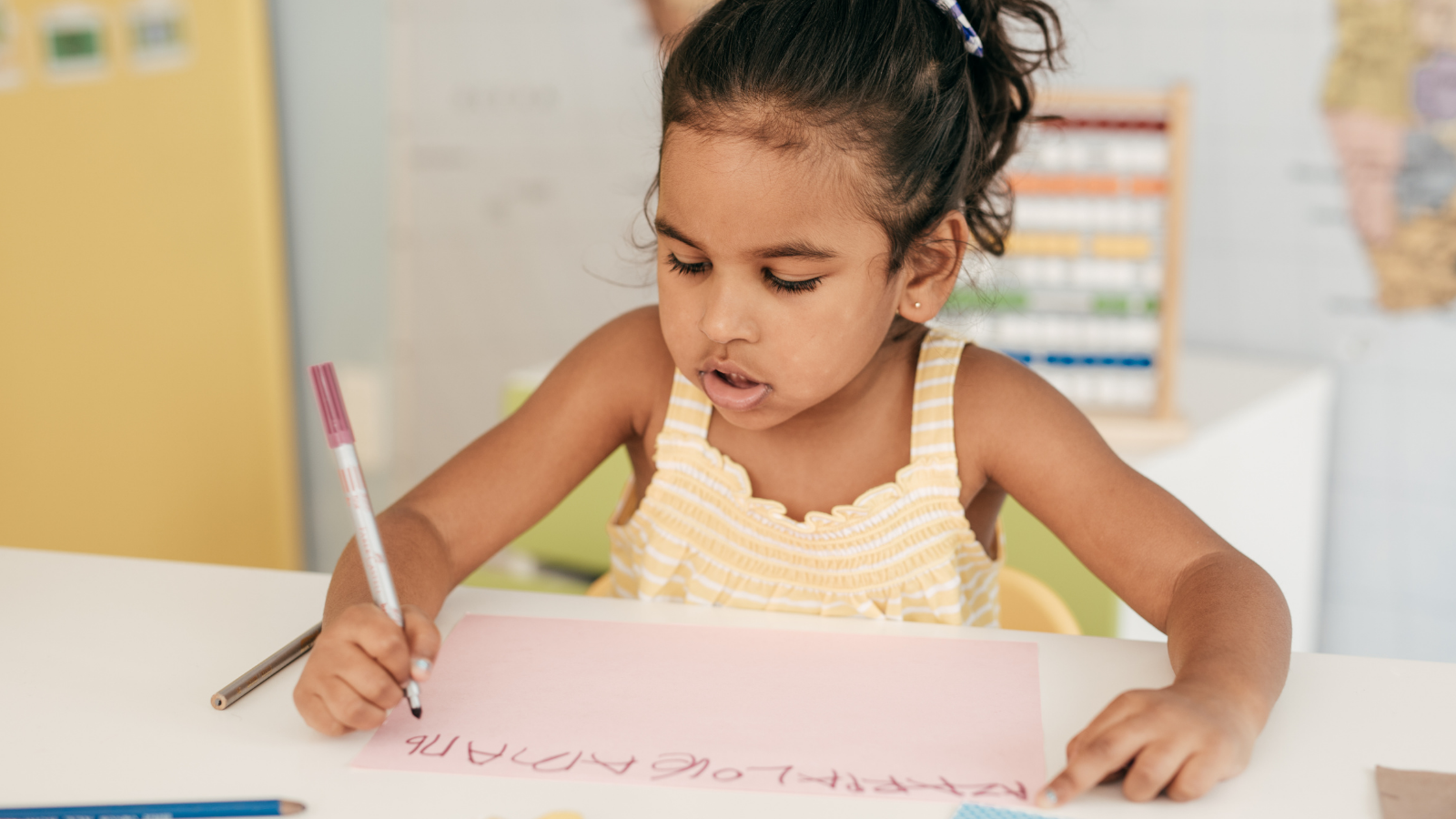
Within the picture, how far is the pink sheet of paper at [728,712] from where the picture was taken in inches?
22.7

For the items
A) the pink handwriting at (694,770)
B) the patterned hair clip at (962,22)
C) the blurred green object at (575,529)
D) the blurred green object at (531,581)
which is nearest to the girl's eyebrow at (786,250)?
the patterned hair clip at (962,22)

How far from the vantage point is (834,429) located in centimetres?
98

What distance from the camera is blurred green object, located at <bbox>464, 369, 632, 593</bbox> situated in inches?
61.6

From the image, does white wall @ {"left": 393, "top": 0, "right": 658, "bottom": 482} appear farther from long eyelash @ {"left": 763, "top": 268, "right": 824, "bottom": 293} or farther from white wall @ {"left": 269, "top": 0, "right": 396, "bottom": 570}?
long eyelash @ {"left": 763, "top": 268, "right": 824, "bottom": 293}

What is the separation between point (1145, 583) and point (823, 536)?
25 centimetres

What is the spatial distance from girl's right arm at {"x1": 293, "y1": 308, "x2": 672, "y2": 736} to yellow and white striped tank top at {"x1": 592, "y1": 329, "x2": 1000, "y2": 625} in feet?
0.16

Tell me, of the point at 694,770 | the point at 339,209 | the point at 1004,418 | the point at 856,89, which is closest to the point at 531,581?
the point at 339,209

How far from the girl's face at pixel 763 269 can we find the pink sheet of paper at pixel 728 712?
176 millimetres

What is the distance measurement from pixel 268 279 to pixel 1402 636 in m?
1.93

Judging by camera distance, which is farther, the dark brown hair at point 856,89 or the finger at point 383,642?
the dark brown hair at point 856,89

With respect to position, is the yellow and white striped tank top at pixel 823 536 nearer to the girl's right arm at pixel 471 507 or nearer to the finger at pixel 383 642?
the girl's right arm at pixel 471 507

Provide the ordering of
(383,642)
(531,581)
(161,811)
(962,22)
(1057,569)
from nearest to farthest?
(161,811) → (383,642) → (962,22) → (1057,569) → (531,581)

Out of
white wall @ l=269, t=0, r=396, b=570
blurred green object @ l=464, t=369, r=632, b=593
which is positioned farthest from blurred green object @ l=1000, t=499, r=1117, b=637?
white wall @ l=269, t=0, r=396, b=570

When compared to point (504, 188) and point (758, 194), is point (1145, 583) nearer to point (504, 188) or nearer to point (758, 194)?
point (758, 194)
